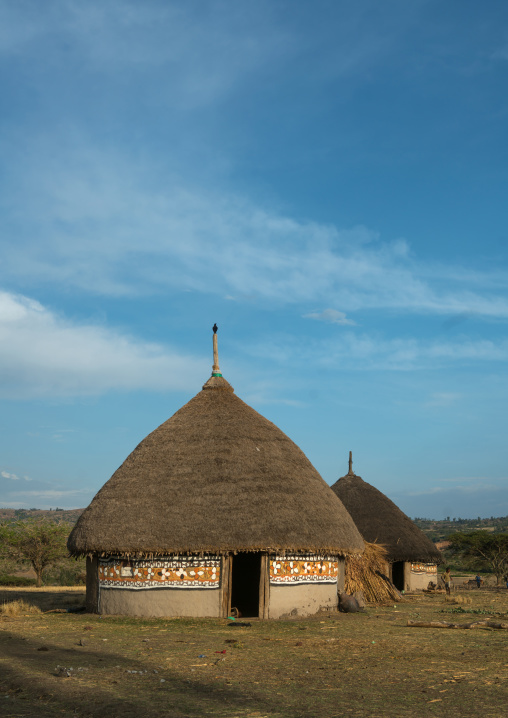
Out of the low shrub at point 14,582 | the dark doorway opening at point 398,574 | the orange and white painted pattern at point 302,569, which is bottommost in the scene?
the low shrub at point 14,582

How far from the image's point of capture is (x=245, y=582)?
66.3ft

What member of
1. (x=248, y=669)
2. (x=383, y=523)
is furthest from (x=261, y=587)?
(x=383, y=523)

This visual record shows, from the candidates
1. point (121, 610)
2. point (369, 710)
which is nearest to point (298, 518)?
point (121, 610)

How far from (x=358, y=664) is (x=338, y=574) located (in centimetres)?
783

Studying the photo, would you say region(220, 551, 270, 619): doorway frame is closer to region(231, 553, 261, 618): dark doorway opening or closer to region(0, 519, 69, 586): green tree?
region(231, 553, 261, 618): dark doorway opening

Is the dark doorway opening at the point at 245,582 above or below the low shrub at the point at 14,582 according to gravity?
above

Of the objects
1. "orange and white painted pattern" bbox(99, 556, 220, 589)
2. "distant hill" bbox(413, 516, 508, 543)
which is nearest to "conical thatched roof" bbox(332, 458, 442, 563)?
"orange and white painted pattern" bbox(99, 556, 220, 589)

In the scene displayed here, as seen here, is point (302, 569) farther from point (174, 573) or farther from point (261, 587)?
point (174, 573)

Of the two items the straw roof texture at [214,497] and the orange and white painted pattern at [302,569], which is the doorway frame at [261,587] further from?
the straw roof texture at [214,497]

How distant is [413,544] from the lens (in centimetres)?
2619

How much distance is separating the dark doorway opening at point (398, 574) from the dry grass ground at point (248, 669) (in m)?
13.3

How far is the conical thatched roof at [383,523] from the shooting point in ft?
84.4

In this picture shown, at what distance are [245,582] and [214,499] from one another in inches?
235

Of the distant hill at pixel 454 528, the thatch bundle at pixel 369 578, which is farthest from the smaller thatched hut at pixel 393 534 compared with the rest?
the distant hill at pixel 454 528
